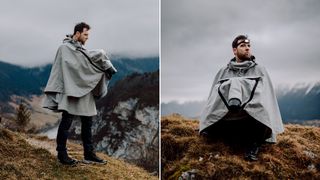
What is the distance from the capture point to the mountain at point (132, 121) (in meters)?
5.73

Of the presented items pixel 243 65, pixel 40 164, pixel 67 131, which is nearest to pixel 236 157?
pixel 243 65

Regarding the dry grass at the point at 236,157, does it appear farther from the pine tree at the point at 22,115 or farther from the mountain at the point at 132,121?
the pine tree at the point at 22,115

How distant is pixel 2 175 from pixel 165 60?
2493 mm

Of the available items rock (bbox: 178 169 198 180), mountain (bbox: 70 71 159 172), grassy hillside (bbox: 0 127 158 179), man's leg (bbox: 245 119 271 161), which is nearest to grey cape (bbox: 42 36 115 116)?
grassy hillside (bbox: 0 127 158 179)

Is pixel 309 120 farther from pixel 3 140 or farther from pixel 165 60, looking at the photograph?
pixel 3 140

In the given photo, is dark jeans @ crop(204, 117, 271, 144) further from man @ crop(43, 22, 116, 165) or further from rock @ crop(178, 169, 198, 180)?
man @ crop(43, 22, 116, 165)

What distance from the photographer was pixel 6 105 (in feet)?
17.8

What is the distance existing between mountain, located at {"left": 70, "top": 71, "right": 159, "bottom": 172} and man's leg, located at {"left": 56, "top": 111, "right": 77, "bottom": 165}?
38.1 inches

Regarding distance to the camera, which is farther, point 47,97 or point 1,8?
point 1,8

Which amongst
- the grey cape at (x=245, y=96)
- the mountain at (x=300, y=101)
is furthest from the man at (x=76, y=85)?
the mountain at (x=300, y=101)

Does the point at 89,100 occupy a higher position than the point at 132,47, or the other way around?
the point at 132,47

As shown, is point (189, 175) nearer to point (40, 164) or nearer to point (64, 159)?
point (64, 159)

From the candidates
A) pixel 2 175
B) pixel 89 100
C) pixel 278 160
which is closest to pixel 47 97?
pixel 89 100

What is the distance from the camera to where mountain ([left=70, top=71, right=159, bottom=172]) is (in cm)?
573
